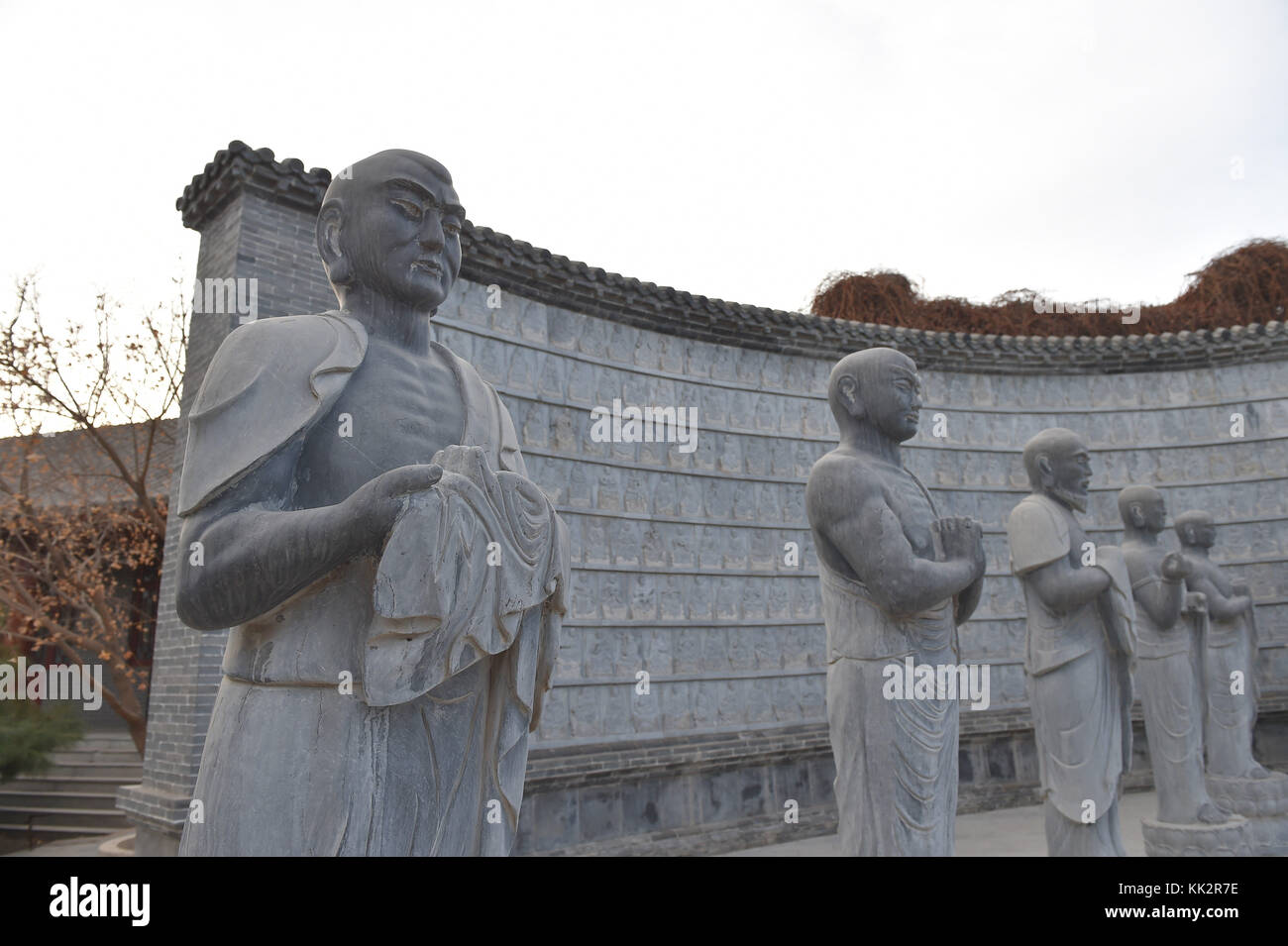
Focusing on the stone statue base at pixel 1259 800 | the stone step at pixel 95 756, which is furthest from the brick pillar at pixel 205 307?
the stone statue base at pixel 1259 800

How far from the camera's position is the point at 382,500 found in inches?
63.4

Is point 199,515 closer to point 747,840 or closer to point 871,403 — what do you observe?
point 871,403

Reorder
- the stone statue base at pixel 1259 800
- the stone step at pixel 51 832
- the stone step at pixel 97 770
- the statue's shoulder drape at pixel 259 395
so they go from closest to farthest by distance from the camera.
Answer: the statue's shoulder drape at pixel 259 395 → the stone statue base at pixel 1259 800 → the stone step at pixel 51 832 → the stone step at pixel 97 770

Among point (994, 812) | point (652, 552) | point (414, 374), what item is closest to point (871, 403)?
→ point (414, 374)

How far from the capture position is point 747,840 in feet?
31.4

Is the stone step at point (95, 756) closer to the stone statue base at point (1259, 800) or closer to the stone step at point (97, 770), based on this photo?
the stone step at point (97, 770)

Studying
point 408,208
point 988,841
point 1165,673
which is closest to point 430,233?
point 408,208

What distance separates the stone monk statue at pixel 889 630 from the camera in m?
3.46

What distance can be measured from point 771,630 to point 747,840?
254 cm

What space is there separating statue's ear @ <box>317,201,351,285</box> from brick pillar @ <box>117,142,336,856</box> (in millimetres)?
5429

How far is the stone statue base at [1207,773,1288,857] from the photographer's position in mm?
7344

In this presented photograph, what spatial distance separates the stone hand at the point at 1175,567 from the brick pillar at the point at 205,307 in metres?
7.31

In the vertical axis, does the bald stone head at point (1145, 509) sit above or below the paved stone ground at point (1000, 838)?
above

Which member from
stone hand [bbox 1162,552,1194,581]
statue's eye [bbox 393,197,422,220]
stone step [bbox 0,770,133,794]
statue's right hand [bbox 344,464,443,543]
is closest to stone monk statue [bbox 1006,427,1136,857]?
stone hand [bbox 1162,552,1194,581]
